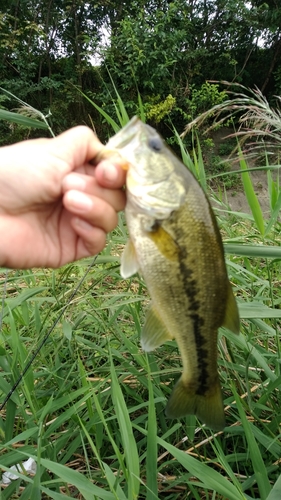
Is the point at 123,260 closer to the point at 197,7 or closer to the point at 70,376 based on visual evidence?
the point at 70,376

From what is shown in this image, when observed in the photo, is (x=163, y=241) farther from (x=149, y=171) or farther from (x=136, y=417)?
(x=136, y=417)

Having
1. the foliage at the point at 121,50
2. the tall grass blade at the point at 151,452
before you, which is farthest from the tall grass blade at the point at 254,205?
the foliage at the point at 121,50

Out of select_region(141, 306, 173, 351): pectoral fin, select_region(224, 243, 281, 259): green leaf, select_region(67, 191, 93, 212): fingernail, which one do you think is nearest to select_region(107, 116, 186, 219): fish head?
select_region(67, 191, 93, 212): fingernail

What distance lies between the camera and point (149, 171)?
1132 millimetres

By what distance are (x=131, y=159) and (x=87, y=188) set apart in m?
0.16

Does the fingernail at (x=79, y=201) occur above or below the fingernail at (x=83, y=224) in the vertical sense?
above

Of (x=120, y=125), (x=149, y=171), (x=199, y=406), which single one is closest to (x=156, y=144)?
(x=149, y=171)

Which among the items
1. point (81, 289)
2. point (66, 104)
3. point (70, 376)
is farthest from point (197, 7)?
point (70, 376)

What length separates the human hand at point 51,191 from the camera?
1160 millimetres

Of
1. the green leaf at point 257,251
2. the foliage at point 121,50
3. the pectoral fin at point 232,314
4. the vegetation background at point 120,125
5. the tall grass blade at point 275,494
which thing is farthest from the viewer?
the foliage at point 121,50

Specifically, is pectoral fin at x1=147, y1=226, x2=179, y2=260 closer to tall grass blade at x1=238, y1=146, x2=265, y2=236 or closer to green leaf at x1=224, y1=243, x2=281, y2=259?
green leaf at x1=224, y1=243, x2=281, y2=259

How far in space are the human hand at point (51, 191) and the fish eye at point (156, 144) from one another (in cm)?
A: 11

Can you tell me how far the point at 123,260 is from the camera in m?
1.16

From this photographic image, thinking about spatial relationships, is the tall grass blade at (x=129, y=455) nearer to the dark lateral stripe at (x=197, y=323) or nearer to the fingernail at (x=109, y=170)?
the dark lateral stripe at (x=197, y=323)
